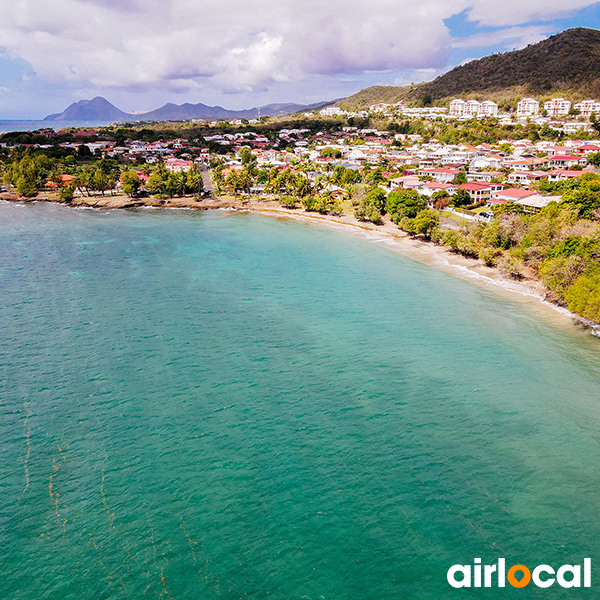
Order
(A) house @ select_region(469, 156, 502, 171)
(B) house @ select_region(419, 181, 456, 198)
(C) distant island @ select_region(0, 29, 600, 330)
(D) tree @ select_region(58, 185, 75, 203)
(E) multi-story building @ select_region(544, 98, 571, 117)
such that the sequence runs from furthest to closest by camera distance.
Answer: (E) multi-story building @ select_region(544, 98, 571, 117)
(A) house @ select_region(469, 156, 502, 171)
(D) tree @ select_region(58, 185, 75, 203)
(B) house @ select_region(419, 181, 456, 198)
(C) distant island @ select_region(0, 29, 600, 330)

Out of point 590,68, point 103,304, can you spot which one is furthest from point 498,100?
point 103,304

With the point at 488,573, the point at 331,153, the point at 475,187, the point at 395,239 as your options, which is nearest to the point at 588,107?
the point at 331,153

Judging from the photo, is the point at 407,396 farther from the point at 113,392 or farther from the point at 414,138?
the point at 414,138

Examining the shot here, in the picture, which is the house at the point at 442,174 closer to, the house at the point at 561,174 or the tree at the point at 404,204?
the house at the point at 561,174

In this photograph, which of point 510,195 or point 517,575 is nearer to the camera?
point 517,575

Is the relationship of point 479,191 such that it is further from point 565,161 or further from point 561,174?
point 565,161

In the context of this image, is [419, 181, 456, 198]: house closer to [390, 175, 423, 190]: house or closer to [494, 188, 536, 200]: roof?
[390, 175, 423, 190]: house

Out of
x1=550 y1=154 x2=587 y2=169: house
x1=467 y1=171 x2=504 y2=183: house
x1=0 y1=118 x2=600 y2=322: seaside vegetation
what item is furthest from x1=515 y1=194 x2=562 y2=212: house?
x1=550 y1=154 x2=587 y2=169: house
